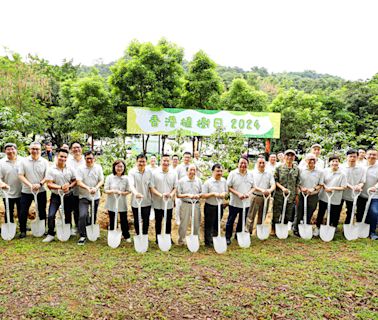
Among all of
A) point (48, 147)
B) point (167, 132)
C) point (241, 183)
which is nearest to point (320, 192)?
point (241, 183)

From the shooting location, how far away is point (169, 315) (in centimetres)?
307

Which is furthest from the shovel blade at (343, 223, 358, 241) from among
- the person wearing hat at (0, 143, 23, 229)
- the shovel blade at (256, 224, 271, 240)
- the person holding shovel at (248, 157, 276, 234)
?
the person wearing hat at (0, 143, 23, 229)

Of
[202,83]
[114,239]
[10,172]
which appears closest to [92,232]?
[114,239]

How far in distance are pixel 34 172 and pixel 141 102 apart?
7.79 meters

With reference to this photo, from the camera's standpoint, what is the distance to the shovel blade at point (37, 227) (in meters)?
4.96

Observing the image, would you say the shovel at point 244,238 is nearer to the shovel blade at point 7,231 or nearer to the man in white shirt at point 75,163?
the man in white shirt at point 75,163

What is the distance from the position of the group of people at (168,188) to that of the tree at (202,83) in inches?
297

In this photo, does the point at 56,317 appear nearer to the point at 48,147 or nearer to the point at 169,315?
the point at 169,315

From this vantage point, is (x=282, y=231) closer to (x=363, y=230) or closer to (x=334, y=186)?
(x=334, y=186)

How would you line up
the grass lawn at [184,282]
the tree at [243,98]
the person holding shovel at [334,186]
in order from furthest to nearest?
the tree at [243,98]
the person holding shovel at [334,186]
the grass lawn at [184,282]

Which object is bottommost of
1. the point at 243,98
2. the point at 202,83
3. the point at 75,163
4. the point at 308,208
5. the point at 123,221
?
the point at 123,221

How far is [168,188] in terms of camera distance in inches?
186

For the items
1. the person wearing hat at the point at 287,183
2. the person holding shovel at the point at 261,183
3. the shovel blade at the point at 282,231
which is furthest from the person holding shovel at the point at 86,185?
the shovel blade at the point at 282,231

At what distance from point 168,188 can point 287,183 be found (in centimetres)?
192
